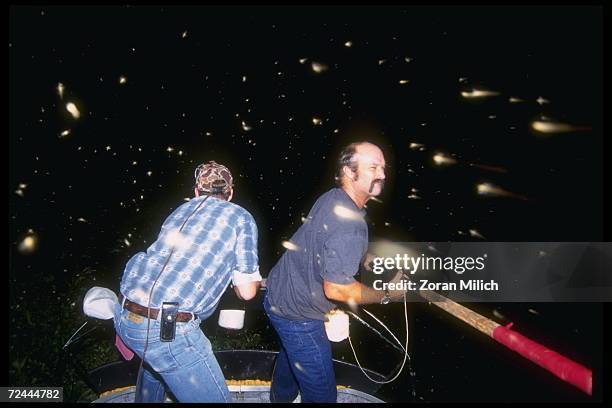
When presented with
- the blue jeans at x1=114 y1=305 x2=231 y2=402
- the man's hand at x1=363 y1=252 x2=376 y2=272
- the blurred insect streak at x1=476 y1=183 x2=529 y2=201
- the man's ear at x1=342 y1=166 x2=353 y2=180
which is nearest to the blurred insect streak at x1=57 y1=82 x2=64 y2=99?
the blue jeans at x1=114 y1=305 x2=231 y2=402

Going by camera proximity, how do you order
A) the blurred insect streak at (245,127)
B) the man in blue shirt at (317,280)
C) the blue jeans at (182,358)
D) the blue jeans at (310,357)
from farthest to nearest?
the blurred insect streak at (245,127) → the blue jeans at (310,357) → the man in blue shirt at (317,280) → the blue jeans at (182,358)

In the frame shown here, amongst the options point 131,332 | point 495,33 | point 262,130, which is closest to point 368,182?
point 131,332

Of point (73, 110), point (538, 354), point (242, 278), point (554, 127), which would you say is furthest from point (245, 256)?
point (554, 127)

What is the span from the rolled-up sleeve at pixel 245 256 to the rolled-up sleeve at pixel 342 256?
0.41 m

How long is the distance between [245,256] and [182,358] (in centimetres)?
62

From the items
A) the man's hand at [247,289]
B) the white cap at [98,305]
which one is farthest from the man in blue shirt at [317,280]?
the white cap at [98,305]

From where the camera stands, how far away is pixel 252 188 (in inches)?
330

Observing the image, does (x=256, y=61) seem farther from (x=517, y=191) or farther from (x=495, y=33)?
(x=517, y=191)

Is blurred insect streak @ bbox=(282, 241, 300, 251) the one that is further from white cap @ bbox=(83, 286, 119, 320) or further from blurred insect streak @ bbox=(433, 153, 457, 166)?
blurred insect streak @ bbox=(433, 153, 457, 166)

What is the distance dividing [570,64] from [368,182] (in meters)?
3.92

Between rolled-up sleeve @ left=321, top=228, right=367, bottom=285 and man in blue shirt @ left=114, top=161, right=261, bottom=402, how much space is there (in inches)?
17.1

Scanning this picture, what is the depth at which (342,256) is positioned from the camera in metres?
1.86

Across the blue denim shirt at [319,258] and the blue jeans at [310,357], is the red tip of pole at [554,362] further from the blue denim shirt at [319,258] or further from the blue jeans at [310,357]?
the blue jeans at [310,357]

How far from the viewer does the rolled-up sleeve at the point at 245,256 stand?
1.92 metres
